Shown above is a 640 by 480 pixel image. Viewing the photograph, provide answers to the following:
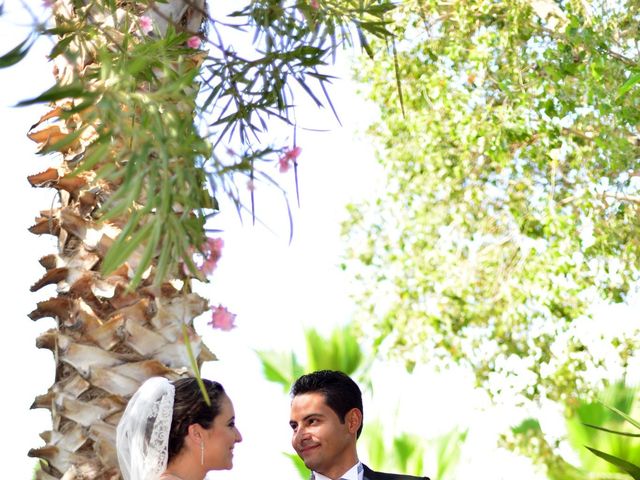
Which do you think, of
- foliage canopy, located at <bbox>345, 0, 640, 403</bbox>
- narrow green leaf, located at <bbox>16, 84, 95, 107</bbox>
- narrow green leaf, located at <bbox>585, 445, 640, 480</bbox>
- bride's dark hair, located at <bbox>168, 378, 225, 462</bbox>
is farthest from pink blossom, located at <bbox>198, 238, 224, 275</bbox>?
foliage canopy, located at <bbox>345, 0, 640, 403</bbox>

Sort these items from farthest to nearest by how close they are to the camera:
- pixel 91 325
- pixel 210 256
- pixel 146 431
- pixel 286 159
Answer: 1. pixel 91 325
2. pixel 146 431
3. pixel 286 159
4. pixel 210 256

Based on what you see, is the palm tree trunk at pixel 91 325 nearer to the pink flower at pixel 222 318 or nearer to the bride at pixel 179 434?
the bride at pixel 179 434

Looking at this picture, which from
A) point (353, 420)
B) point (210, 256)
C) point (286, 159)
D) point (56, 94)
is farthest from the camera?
point (353, 420)

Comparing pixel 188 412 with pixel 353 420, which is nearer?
pixel 188 412

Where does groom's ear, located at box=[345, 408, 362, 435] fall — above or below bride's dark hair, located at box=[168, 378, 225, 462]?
below

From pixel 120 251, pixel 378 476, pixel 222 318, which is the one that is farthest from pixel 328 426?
pixel 120 251

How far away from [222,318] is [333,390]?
1.66 m

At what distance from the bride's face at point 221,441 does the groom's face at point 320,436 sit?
889 mm

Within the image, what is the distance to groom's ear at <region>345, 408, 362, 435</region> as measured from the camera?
443 cm

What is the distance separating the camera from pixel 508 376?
11625 mm

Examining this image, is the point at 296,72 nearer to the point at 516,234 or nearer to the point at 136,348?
the point at 136,348

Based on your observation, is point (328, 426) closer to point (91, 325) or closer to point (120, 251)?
point (91, 325)

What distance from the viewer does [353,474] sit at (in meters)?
4.31

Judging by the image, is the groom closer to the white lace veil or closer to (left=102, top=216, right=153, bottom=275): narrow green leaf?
the white lace veil
